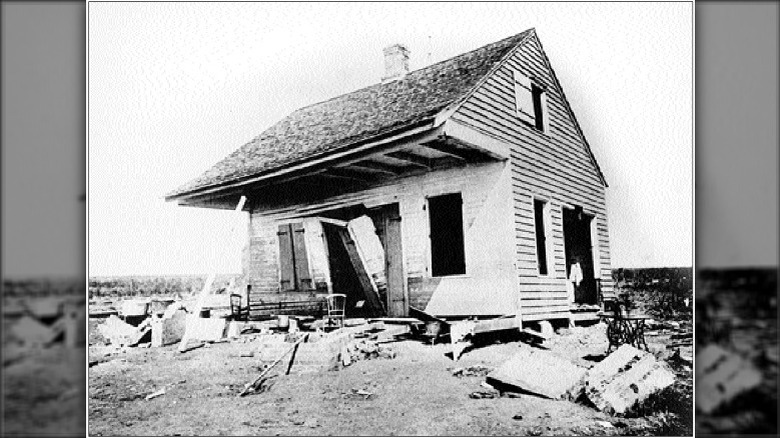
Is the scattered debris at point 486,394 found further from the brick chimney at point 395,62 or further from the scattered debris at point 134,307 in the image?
the scattered debris at point 134,307

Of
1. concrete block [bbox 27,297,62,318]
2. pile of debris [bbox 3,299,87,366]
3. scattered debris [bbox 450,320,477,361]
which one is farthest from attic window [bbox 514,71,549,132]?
concrete block [bbox 27,297,62,318]

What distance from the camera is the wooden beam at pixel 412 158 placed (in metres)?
6.02

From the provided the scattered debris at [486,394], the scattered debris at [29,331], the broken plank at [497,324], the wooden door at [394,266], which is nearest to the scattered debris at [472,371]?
the scattered debris at [486,394]

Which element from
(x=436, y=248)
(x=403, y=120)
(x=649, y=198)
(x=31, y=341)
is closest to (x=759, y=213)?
(x=649, y=198)

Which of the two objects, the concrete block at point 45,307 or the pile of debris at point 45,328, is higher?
the concrete block at point 45,307

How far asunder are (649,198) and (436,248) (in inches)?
76.3

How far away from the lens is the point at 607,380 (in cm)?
561

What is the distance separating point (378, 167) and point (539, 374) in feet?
7.57

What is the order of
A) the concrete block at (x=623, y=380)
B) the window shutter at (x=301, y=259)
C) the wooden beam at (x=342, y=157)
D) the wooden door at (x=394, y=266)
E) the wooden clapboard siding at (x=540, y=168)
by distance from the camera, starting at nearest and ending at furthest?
the concrete block at (x=623, y=380), the wooden beam at (x=342, y=157), the wooden clapboard siding at (x=540, y=168), the wooden door at (x=394, y=266), the window shutter at (x=301, y=259)

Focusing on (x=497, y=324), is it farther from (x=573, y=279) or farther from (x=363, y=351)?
(x=363, y=351)

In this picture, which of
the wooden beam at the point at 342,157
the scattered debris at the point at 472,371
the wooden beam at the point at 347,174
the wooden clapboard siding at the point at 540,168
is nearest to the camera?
the scattered debris at the point at 472,371

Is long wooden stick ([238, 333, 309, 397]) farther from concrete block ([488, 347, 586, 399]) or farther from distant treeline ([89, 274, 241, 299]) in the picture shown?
concrete block ([488, 347, 586, 399])

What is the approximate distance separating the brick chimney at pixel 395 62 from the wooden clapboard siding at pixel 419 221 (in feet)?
3.14

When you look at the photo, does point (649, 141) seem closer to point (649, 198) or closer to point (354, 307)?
point (649, 198)
